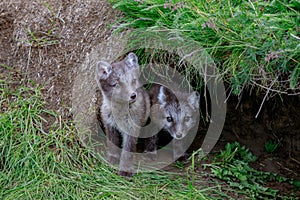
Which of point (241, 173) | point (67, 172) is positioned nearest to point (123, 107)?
point (67, 172)

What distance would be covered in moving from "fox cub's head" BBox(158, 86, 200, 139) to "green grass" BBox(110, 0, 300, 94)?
619 mm

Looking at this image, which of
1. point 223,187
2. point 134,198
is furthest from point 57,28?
point 223,187

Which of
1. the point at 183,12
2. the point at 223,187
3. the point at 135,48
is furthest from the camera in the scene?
the point at 135,48

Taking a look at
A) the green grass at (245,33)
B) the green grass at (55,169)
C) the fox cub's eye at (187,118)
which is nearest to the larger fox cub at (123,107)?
the green grass at (55,169)

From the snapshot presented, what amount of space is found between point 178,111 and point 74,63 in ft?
4.04

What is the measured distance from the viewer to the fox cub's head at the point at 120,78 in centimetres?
455

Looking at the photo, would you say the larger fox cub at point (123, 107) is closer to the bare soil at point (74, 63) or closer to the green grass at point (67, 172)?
the green grass at point (67, 172)

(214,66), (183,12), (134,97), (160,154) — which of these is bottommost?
(160,154)

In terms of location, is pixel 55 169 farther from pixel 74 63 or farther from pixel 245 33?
pixel 245 33

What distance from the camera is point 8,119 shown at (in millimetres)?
4754

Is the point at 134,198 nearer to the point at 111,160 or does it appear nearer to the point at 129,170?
the point at 129,170

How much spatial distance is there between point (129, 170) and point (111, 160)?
0.34 m

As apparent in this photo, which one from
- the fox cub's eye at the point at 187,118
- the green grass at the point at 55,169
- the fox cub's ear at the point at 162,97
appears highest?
the fox cub's ear at the point at 162,97

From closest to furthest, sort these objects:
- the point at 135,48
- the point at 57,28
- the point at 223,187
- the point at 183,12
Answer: the point at 183,12
the point at 223,187
the point at 135,48
the point at 57,28
